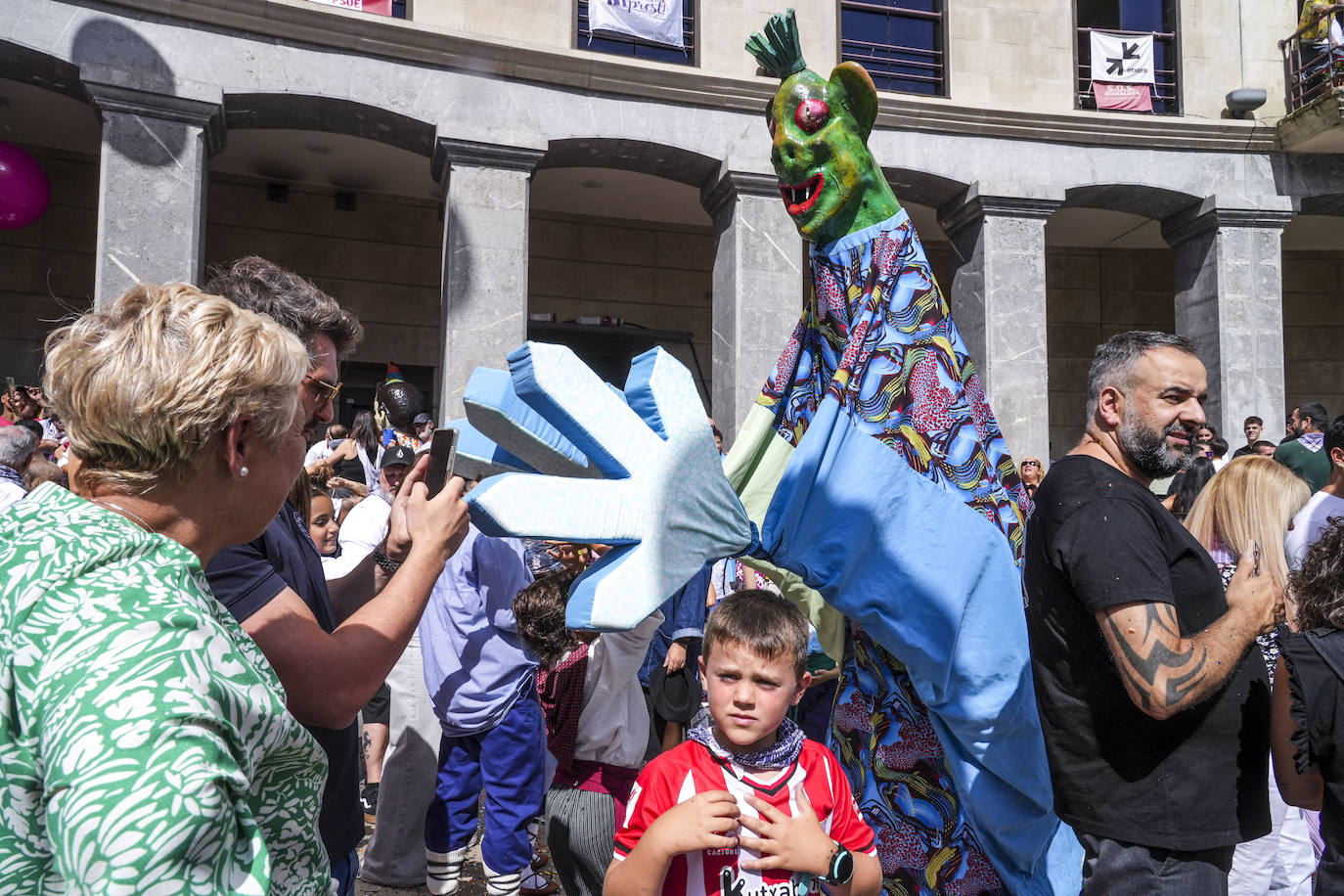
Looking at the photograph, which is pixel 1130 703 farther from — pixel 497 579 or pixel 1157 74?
pixel 1157 74

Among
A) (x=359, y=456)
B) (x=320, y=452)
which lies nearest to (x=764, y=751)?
(x=359, y=456)

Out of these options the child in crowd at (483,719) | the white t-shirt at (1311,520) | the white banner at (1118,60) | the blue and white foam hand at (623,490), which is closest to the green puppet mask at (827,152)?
the blue and white foam hand at (623,490)

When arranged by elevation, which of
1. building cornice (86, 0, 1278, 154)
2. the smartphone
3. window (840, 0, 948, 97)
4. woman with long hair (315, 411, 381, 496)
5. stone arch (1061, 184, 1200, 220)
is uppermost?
window (840, 0, 948, 97)

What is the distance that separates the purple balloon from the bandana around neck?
9.63 metres

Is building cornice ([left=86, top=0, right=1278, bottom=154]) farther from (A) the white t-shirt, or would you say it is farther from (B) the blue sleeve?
(A) the white t-shirt

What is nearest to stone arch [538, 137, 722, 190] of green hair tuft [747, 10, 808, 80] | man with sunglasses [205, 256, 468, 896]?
green hair tuft [747, 10, 808, 80]

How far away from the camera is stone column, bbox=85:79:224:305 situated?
28.2ft

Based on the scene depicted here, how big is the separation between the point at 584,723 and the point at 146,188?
727 cm

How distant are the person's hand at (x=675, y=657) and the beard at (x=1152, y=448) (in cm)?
222

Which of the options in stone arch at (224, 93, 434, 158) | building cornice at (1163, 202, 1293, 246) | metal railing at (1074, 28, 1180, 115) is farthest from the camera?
metal railing at (1074, 28, 1180, 115)

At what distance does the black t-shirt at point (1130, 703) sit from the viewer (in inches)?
87.7

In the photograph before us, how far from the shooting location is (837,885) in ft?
6.67

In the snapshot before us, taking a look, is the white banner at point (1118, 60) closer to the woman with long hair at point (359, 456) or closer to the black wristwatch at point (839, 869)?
the woman with long hair at point (359, 456)

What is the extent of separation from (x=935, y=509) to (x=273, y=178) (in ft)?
40.8
